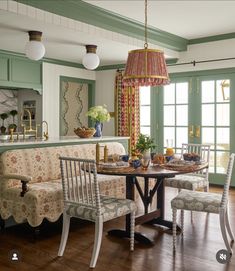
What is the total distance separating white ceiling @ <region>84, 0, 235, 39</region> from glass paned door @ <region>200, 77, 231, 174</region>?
958 millimetres

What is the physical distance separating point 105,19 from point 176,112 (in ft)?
8.51

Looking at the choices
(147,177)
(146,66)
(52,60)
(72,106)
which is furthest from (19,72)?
(147,177)

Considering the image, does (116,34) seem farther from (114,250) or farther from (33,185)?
(114,250)

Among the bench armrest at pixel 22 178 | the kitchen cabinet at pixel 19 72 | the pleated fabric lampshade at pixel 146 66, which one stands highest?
the kitchen cabinet at pixel 19 72

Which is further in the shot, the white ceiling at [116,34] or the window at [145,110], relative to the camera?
the window at [145,110]

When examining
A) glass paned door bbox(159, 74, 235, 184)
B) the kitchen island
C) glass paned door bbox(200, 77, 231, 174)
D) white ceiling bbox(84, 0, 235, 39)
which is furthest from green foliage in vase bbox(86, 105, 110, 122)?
glass paned door bbox(200, 77, 231, 174)

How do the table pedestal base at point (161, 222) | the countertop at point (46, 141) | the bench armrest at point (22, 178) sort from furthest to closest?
the countertop at point (46, 141) → the table pedestal base at point (161, 222) → the bench armrest at point (22, 178)

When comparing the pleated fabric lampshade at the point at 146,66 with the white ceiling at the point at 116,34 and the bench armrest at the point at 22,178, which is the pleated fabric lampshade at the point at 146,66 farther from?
the bench armrest at the point at 22,178

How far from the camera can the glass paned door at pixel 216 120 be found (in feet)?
20.4

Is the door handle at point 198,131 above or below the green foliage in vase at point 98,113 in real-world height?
below

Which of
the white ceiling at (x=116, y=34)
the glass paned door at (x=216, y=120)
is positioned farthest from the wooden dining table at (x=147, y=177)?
the glass paned door at (x=216, y=120)

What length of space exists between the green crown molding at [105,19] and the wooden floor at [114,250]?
2.44m

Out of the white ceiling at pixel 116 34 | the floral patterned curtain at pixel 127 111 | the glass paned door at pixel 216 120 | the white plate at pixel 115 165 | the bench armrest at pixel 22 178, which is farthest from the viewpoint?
the floral patterned curtain at pixel 127 111

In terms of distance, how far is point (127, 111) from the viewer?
715 cm
